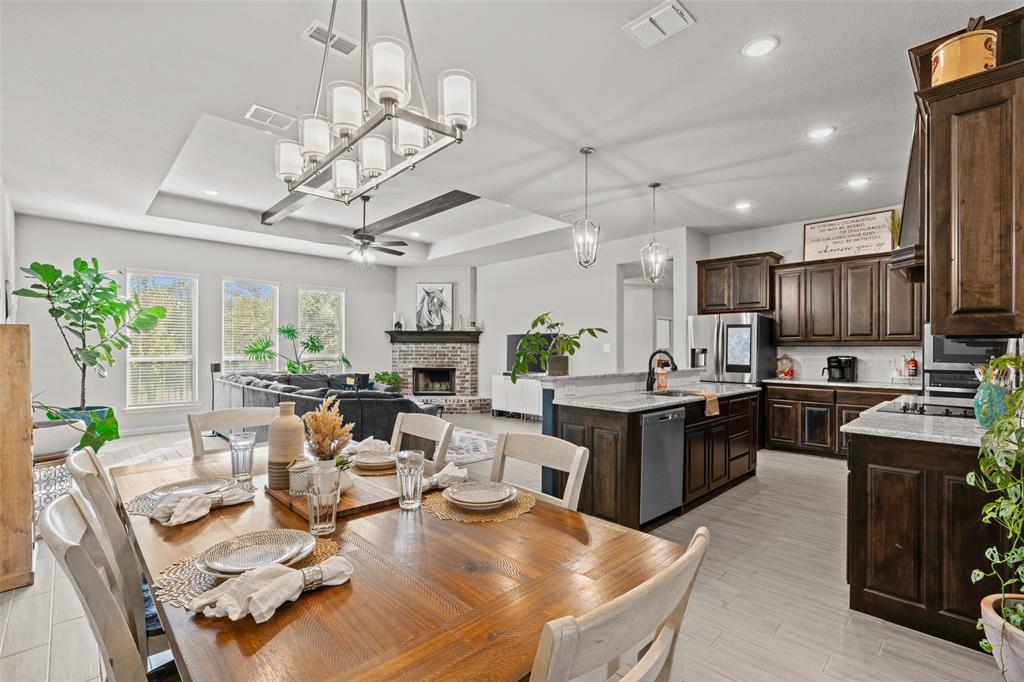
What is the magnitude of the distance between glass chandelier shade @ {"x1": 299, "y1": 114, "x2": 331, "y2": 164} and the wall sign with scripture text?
575 cm

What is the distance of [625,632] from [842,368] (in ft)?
19.9

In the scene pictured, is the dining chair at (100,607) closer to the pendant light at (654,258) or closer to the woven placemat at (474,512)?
the woven placemat at (474,512)

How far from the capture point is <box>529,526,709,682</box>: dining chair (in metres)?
0.57

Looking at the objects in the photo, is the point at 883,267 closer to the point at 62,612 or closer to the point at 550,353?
the point at 550,353

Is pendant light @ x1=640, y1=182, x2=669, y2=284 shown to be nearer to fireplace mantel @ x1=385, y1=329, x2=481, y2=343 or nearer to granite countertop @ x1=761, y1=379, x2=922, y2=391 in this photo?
granite countertop @ x1=761, y1=379, x2=922, y2=391

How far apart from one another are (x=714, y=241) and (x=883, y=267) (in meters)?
1.98

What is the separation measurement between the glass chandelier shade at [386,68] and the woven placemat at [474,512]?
130 centimetres

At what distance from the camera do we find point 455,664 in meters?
0.78

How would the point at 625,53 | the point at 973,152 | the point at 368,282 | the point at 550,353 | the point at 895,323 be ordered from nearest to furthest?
1. the point at 973,152
2. the point at 625,53
3. the point at 550,353
4. the point at 895,323
5. the point at 368,282

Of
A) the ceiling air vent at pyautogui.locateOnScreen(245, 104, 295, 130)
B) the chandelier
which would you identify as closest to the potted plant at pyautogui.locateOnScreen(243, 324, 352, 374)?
the ceiling air vent at pyautogui.locateOnScreen(245, 104, 295, 130)

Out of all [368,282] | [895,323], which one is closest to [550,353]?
[895,323]

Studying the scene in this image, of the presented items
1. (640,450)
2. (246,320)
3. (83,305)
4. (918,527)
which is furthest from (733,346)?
(246,320)

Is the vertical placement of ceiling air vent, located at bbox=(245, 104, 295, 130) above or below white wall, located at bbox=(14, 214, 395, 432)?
above

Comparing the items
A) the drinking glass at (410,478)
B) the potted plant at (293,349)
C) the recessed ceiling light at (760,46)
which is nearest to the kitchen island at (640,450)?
the drinking glass at (410,478)
